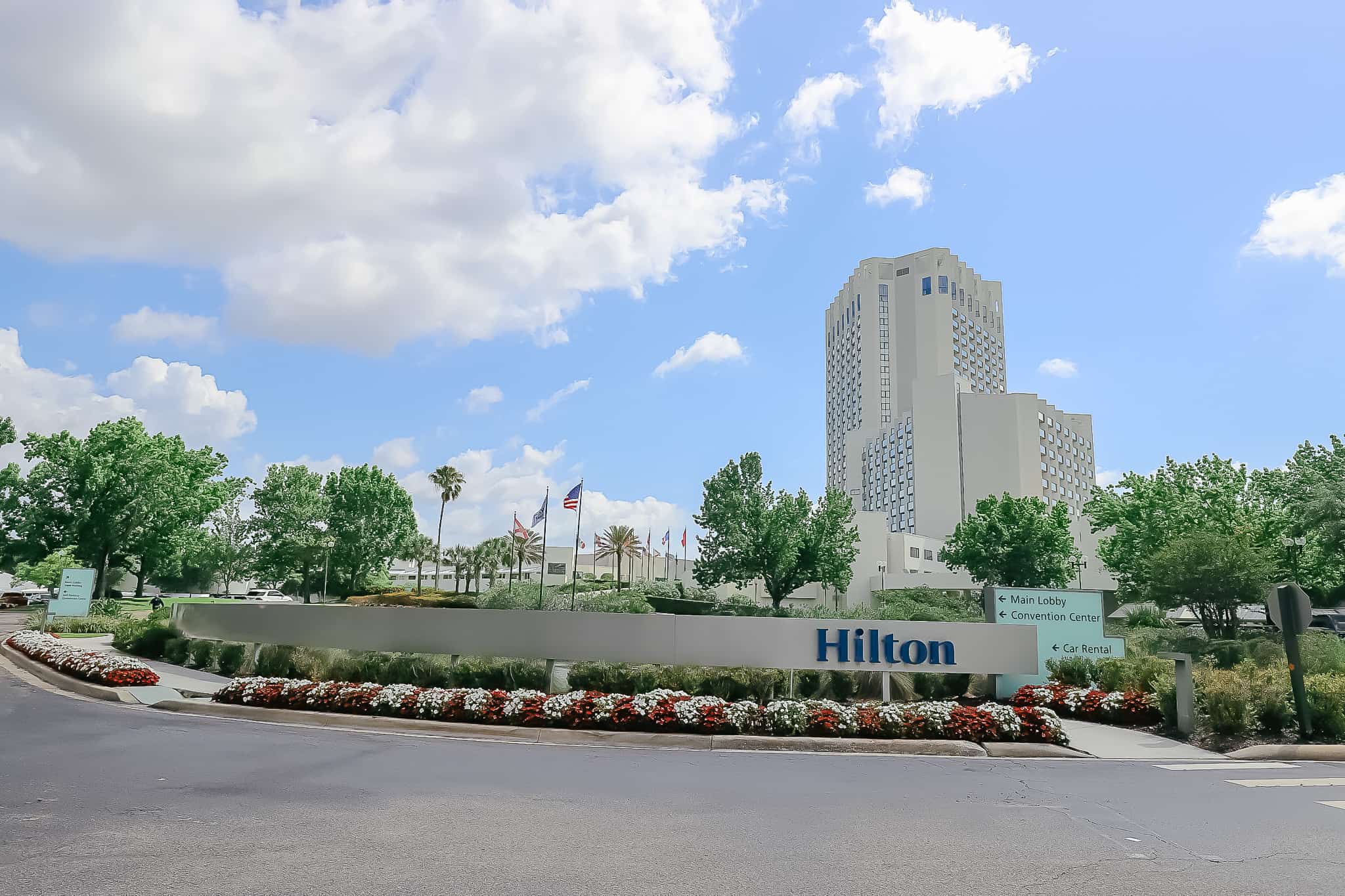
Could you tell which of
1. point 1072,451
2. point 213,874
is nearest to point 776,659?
point 213,874

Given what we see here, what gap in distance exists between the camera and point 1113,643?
60.2 feet

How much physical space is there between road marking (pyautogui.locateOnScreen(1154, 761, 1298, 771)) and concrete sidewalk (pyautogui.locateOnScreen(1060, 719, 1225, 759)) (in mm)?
446

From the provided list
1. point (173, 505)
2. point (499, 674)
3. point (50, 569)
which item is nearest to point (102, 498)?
point (173, 505)

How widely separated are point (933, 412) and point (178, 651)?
110078mm

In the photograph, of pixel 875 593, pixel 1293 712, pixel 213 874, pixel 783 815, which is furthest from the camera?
pixel 875 593

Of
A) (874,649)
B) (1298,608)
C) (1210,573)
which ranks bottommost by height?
(874,649)

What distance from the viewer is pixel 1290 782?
411 inches

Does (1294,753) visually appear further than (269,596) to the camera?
No

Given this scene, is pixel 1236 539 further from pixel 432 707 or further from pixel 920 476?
pixel 920 476

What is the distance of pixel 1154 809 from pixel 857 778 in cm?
302

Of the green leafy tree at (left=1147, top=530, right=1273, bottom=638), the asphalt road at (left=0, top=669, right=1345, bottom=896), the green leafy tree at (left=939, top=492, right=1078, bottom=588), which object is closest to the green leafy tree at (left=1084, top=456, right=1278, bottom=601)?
the green leafy tree at (left=1147, top=530, right=1273, bottom=638)

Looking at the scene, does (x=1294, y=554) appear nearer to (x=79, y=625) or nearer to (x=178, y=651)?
(x=178, y=651)

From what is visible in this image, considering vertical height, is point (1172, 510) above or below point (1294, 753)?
above

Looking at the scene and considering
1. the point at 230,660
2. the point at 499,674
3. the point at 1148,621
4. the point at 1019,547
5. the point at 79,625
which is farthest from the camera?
the point at 1019,547
